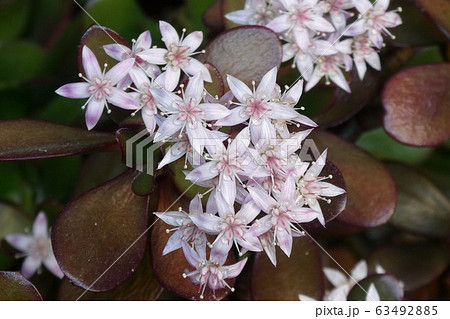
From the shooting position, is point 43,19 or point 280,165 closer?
point 280,165

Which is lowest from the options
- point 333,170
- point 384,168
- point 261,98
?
point 384,168

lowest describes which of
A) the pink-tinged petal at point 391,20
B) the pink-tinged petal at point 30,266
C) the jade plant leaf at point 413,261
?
the jade plant leaf at point 413,261

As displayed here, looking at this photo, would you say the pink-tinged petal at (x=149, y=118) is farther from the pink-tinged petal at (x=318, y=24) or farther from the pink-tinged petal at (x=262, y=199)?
the pink-tinged petal at (x=318, y=24)

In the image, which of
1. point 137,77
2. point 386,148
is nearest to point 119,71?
point 137,77

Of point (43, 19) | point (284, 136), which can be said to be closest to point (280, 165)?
point (284, 136)

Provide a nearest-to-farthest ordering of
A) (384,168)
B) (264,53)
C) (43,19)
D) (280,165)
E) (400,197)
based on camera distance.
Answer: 1. (280,165)
2. (264,53)
3. (384,168)
4. (400,197)
5. (43,19)

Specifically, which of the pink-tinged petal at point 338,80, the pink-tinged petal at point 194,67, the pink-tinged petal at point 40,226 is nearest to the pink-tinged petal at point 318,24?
the pink-tinged petal at point 338,80

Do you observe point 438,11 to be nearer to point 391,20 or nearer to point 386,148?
point 391,20
